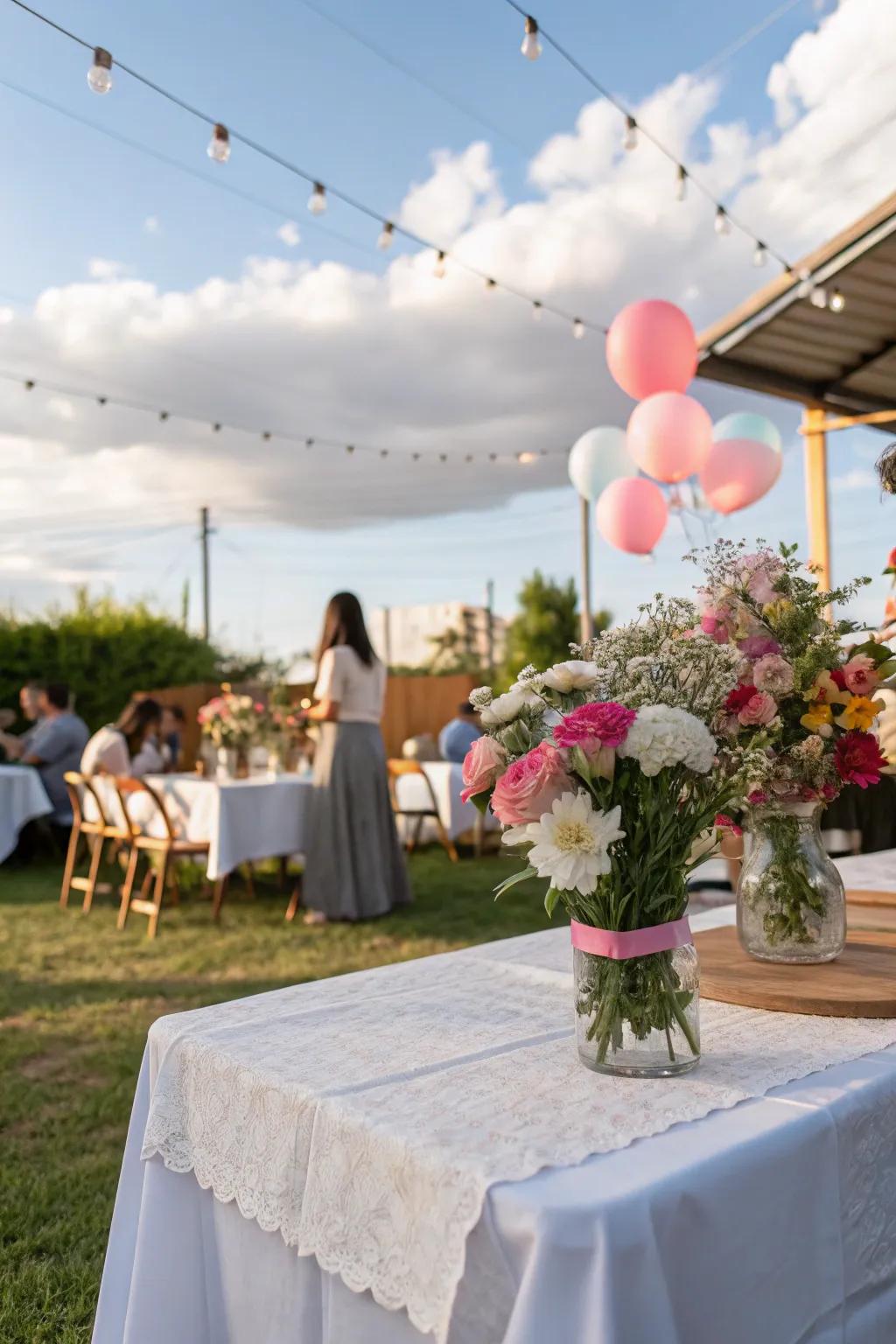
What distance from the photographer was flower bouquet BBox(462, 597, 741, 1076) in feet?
3.65

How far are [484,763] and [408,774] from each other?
700 centimetres

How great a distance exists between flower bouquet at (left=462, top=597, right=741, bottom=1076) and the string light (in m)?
5.14

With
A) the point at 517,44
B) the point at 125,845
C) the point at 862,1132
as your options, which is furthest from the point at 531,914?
the point at 862,1132

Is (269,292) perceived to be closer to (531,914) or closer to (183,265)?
(183,265)

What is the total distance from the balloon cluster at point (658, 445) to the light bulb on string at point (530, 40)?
154 cm

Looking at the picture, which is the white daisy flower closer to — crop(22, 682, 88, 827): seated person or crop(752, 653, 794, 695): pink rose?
crop(752, 653, 794, 695): pink rose

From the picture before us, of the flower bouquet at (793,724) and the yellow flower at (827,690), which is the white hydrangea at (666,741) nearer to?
the flower bouquet at (793,724)

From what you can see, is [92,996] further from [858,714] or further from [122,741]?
[858,714]

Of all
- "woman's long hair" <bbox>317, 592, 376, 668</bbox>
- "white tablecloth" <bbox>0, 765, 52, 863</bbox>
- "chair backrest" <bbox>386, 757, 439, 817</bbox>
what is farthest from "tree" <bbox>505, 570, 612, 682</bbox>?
"woman's long hair" <bbox>317, 592, 376, 668</bbox>

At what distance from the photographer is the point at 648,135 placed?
5.60m

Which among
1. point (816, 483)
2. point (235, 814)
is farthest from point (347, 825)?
point (816, 483)

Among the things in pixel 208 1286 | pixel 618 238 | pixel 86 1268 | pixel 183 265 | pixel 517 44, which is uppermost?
pixel 183 265

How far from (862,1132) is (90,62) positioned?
4.63 m

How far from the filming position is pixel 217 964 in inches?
194
